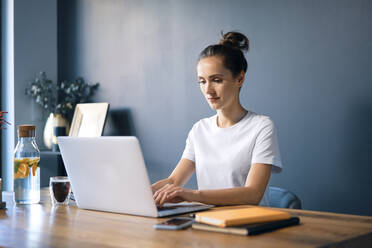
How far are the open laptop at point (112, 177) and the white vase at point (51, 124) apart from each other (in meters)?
2.12

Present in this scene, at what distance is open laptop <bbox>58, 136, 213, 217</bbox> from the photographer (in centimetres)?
142

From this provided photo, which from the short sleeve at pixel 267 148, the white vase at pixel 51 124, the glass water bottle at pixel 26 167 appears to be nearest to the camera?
the glass water bottle at pixel 26 167

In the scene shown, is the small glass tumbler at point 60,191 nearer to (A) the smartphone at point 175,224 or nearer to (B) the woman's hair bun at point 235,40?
(A) the smartphone at point 175,224

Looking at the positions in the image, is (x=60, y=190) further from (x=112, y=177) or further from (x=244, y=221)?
(x=244, y=221)

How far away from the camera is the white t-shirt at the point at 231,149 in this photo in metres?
2.03

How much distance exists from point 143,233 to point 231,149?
0.98m

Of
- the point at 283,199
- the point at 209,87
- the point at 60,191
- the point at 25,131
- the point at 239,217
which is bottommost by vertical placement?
the point at 283,199

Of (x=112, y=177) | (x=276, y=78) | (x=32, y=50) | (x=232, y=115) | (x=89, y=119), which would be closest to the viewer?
(x=112, y=177)

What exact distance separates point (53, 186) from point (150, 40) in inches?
72.6

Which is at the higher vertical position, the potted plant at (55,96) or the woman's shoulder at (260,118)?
the woman's shoulder at (260,118)

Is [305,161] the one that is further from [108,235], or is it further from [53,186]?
[108,235]

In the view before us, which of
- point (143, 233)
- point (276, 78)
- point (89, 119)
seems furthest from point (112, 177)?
point (89, 119)

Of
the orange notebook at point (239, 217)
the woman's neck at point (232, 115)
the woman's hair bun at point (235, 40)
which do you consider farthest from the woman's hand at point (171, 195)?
the woman's hair bun at point (235, 40)

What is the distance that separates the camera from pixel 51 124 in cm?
372
